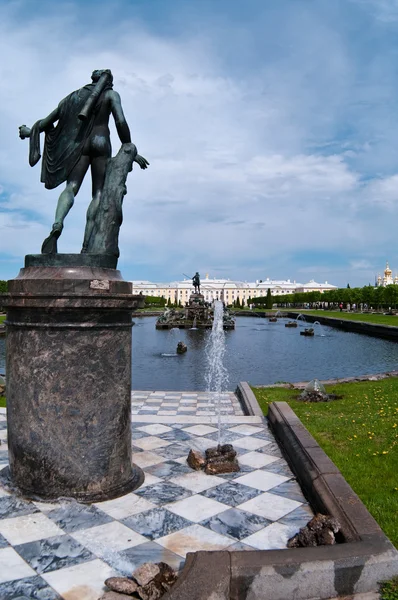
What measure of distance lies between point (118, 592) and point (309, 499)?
178 centimetres

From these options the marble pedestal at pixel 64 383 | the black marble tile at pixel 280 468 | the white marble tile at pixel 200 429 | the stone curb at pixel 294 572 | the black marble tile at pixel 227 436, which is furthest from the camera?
the white marble tile at pixel 200 429

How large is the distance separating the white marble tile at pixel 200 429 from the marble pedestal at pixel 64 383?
6.63ft

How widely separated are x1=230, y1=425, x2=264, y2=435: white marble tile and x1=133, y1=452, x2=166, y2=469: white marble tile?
1286 mm

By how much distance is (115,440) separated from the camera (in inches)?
155

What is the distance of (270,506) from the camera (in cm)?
374

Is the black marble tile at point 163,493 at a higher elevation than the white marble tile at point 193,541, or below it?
below

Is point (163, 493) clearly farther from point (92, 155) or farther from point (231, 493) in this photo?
point (92, 155)

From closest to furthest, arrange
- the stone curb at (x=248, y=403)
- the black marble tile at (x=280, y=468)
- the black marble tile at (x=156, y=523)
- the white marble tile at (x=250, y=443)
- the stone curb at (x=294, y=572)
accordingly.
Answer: the stone curb at (x=294, y=572) → the black marble tile at (x=156, y=523) → the black marble tile at (x=280, y=468) → the white marble tile at (x=250, y=443) → the stone curb at (x=248, y=403)

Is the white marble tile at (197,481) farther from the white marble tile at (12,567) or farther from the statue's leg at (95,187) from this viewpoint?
the statue's leg at (95,187)

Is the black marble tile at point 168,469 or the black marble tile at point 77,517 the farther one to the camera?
the black marble tile at point 168,469

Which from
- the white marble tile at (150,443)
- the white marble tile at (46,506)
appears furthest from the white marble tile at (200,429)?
the white marble tile at (46,506)

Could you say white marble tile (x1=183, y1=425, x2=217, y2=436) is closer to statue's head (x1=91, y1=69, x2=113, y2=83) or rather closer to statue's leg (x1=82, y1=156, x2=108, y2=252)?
statue's leg (x1=82, y1=156, x2=108, y2=252)

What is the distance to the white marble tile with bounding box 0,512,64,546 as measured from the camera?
320 centimetres

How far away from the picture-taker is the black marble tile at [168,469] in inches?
173
